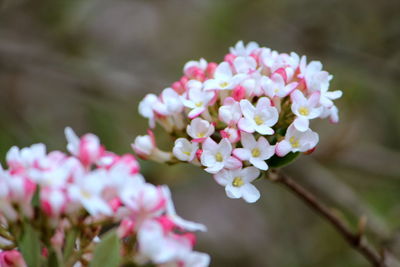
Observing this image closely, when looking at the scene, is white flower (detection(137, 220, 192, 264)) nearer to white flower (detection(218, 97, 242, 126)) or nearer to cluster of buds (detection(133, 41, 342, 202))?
cluster of buds (detection(133, 41, 342, 202))

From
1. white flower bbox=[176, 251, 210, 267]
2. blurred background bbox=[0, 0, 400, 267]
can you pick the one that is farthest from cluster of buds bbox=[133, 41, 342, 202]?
blurred background bbox=[0, 0, 400, 267]

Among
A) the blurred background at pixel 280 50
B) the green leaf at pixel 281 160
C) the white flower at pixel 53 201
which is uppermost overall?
the blurred background at pixel 280 50

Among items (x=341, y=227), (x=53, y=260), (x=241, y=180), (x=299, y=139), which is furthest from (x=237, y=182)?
(x=341, y=227)

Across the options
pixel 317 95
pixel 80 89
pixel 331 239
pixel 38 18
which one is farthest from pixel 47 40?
pixel 317 95

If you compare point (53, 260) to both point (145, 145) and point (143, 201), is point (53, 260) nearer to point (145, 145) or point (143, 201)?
point (143, 201)

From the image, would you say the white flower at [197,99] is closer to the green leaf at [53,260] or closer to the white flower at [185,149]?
the white flower at [185,149]

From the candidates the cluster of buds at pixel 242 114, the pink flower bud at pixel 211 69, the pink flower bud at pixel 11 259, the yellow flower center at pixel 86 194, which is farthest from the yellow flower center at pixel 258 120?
the pink flower bud at pixel 11 259
